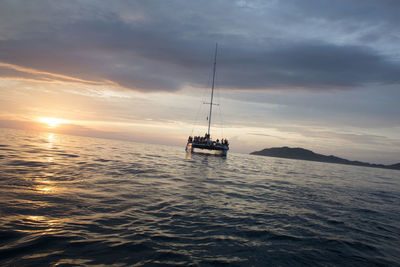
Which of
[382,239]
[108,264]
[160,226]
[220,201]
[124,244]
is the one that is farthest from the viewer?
[220,201]

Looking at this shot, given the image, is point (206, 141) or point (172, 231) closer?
point (172, 231)

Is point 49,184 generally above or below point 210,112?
below

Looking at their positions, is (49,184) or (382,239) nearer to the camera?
(382,239)

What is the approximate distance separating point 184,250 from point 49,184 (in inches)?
306

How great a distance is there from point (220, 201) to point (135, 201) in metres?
3.47

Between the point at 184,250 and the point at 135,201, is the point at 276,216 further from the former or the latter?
the point at 135,201

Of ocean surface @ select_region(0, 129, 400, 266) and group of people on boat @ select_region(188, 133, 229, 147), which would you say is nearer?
ocean surface @ select_region(0, 129, 400, 266)

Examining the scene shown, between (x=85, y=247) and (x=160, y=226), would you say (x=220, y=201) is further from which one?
(x=85, y=247)

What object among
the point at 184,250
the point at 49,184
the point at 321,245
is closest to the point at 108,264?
the point at 184,250

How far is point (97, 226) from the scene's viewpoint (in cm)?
536

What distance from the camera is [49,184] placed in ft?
30.3

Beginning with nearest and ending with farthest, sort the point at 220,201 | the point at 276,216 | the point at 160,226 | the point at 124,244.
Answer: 1. the point at 124,244
2. the point at 160,226
3. the point at 276,216
4. the point at 220,201

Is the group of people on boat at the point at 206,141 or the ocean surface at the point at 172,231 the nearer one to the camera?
the ocean surface at the point at 172,231

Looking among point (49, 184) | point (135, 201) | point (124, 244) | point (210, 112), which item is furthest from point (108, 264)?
point (210, 112)
